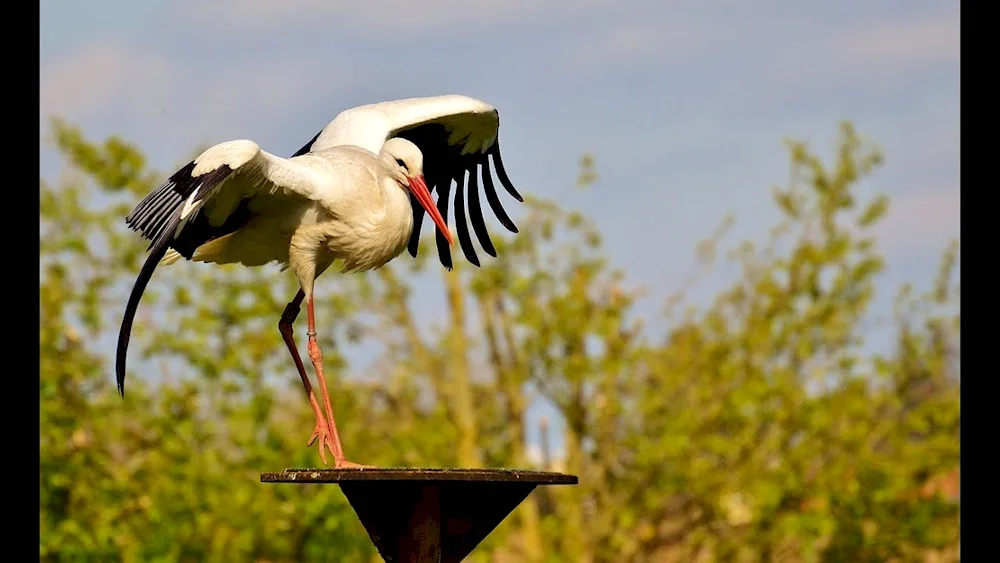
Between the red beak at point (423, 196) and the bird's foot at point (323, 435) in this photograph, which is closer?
the bird's foot at point (323, 435)

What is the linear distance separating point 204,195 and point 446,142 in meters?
2.09

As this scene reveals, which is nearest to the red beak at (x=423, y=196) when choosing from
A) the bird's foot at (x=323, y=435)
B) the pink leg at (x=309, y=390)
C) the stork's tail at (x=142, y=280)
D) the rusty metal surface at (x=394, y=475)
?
the pink leg at (x=309, y=390)

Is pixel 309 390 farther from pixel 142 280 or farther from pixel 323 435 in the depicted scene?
pixel 142 280

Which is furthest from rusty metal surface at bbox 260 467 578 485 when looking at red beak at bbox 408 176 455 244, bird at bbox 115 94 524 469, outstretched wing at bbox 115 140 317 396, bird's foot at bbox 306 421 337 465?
red beak at bbox 408 176 455 244

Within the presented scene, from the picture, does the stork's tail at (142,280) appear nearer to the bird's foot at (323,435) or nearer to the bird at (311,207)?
the bird at (311,207)

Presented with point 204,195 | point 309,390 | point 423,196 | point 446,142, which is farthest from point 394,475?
point 446,142

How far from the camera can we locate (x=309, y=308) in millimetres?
5828

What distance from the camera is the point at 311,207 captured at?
5.67 metres

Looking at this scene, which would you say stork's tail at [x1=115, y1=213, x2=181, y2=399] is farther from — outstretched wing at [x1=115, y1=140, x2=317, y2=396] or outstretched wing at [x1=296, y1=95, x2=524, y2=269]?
outstretched wing at [x1=296, y1=95, x2=524, y2=269]

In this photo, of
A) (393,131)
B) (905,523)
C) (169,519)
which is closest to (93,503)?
(169,519)

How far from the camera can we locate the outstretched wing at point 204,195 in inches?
201

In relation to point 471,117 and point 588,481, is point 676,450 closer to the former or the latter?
point 588,481

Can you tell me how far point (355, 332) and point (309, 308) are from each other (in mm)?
7232

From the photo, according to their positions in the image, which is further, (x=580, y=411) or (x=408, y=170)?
(x=580, y=411)
